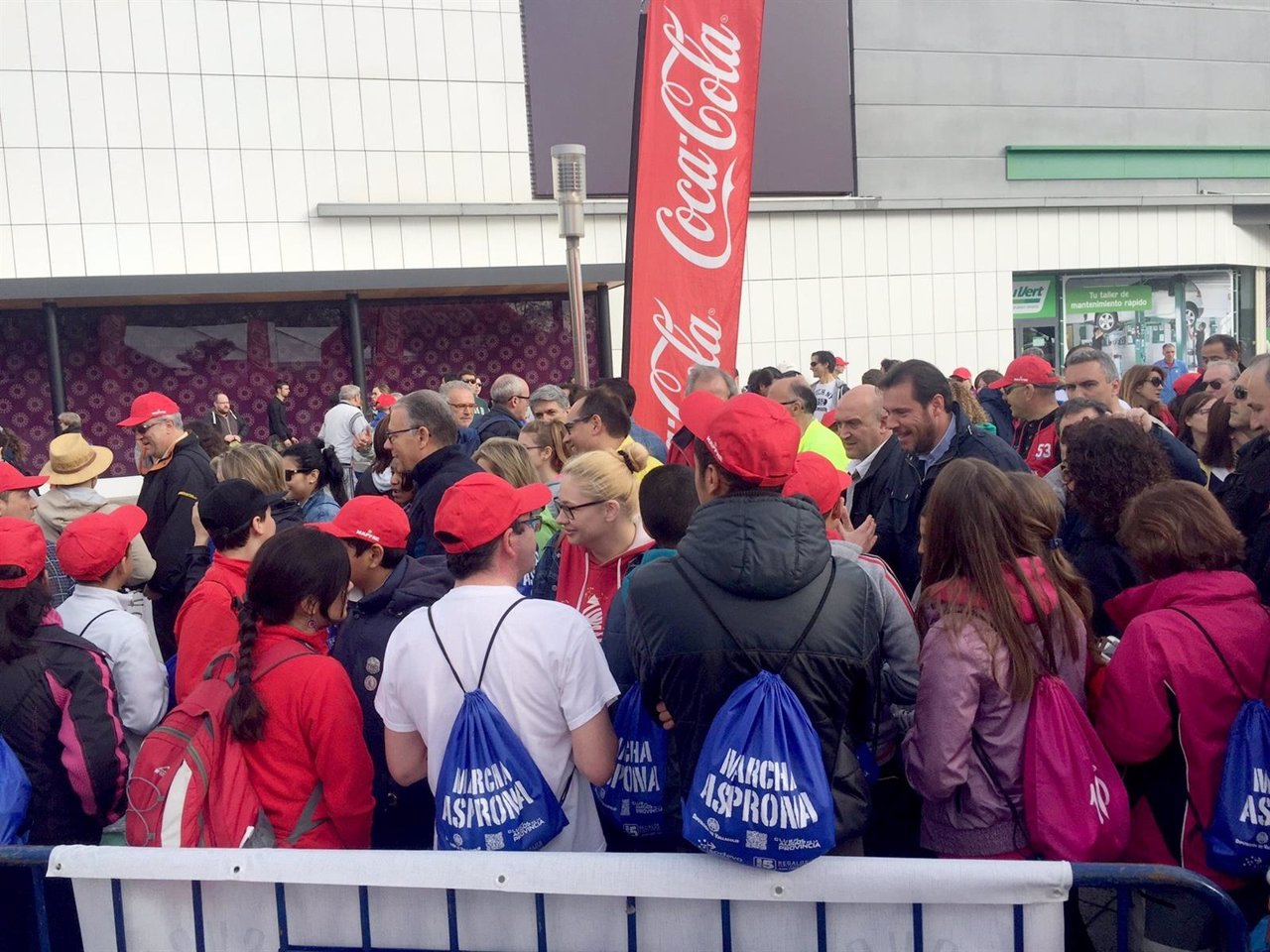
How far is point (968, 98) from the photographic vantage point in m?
19.7

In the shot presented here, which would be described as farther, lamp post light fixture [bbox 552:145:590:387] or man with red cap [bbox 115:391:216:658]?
lamp post light fixture [bbox 552:145:590:387]

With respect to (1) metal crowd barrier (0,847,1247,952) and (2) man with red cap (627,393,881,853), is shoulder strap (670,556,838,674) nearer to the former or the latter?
(2) man with red cap (627,393,881,853)

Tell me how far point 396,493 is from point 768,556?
355cm

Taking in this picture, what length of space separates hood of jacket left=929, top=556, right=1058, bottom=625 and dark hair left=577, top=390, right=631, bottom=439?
2722 mm

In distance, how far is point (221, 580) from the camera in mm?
3771

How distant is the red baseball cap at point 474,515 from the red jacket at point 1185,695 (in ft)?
5.33

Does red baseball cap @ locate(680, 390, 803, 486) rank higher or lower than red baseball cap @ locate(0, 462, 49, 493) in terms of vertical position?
higher

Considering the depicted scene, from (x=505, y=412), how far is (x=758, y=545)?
628cm

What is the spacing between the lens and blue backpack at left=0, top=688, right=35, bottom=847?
9.43 feet

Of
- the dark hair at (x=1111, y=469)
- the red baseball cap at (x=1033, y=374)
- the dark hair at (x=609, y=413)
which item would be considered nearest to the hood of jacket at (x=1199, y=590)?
the dark hair at (x=1111, y=469)

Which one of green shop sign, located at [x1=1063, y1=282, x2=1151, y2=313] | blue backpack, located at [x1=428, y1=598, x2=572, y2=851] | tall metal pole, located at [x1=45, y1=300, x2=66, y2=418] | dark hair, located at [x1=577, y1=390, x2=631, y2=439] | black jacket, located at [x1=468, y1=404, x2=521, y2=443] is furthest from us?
green shop sign, located at [x1=1063, y1=282, x2=1151, y2=313]

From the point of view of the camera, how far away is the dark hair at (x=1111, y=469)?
3.58 metres

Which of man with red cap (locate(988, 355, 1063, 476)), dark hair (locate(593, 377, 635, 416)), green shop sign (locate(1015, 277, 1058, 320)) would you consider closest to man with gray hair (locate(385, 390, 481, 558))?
dark hair (locate(593, 377, 635, 416))

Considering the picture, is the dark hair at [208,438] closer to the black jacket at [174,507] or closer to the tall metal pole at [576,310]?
the black jacket at [174,507]
